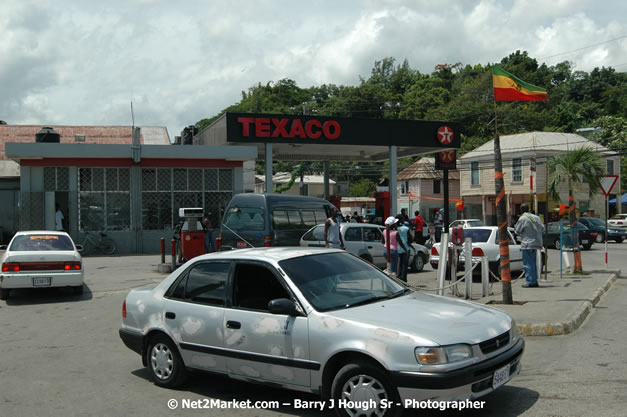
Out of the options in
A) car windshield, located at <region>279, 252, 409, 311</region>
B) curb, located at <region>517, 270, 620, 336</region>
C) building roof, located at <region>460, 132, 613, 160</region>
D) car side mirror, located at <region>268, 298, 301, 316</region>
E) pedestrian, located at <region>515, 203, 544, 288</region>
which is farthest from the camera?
building roof, located at <region>460, 132, 613, 160</region>

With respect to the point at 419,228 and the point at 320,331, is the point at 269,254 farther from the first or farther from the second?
the point at 419,228

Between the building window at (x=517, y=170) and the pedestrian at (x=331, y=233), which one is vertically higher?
the building window at (x=517, y=170)

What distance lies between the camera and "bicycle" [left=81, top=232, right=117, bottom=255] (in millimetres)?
24516

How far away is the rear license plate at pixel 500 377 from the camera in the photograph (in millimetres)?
5094

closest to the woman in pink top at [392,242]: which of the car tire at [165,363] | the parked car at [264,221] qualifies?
the parked car at [264,221]

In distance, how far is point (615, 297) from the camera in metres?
12.8

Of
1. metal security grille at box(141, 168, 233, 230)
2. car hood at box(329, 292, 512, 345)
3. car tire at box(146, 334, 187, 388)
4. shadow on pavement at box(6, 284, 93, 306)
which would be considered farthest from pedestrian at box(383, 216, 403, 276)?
metal security grille at box(141, 168, 233, 230)

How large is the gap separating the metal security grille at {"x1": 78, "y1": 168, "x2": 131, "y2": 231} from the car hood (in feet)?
70.5

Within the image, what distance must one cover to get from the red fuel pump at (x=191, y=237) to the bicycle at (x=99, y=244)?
7401mm

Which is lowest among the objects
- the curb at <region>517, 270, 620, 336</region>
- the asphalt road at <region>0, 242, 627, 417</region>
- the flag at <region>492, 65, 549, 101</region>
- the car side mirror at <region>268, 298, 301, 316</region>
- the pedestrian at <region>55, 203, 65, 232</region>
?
the asphalt road at <region>0, 242, 627, 417</region>

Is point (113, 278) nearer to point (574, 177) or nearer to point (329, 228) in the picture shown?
point (329, 228)

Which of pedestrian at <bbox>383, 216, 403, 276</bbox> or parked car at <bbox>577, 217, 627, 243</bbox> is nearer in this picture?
pedestrian at <bbox>383, 216, 403, 276</bbox>

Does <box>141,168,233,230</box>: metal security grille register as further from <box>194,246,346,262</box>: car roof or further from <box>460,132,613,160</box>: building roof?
<box>460,132,613,160</box>: building roof

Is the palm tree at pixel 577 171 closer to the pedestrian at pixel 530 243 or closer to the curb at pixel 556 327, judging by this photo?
the pedestrian at pixel 530 243
